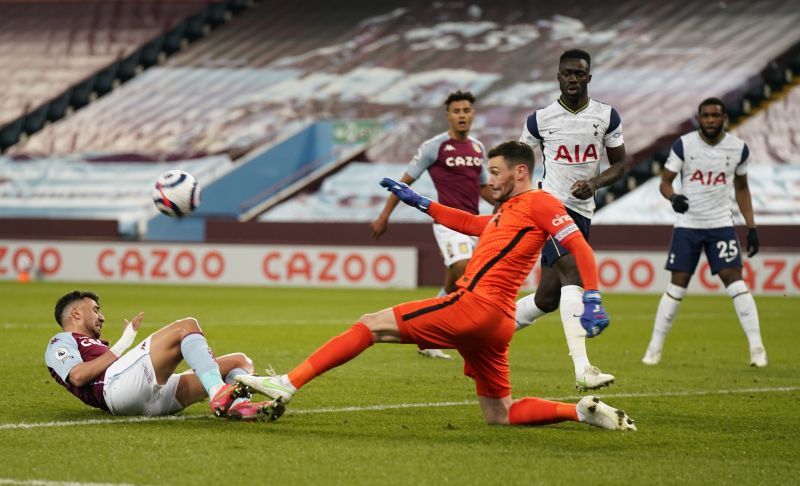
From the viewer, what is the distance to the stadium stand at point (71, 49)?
35.4 meters

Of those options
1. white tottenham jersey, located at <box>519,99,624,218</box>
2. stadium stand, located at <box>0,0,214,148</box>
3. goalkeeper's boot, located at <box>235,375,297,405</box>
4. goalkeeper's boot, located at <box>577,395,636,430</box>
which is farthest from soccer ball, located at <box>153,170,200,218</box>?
stadium stand, located at <box>0,0,214,148</box>

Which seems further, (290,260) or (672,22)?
(672,22)

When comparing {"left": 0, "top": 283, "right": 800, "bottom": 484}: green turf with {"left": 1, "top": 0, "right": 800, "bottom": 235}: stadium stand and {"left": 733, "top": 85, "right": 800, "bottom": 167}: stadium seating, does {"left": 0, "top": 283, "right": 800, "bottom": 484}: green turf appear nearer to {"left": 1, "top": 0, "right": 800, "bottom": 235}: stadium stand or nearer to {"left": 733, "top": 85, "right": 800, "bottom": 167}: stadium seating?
{"left": 733, "top": 85, "right": 800, "bottom": 167}: stadium seating

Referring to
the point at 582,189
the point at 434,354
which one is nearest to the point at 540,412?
the point at 582,189

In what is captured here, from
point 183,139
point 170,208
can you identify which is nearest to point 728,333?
point 170,208

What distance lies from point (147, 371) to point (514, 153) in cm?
219

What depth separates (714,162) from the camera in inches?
436

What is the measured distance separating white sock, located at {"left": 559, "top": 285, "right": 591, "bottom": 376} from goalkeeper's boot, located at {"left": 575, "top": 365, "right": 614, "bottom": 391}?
0.17 m

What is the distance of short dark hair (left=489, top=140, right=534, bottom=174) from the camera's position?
6.45 m

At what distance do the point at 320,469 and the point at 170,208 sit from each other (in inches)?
116

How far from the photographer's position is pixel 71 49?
36625 millimetres

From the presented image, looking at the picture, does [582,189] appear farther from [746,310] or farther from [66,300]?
[746,310]

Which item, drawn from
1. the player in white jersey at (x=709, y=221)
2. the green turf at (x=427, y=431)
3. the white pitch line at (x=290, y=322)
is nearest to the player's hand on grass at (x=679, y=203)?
the player in white jersey at (x=709, y=221)

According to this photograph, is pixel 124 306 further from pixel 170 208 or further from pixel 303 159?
pixel 303 159
